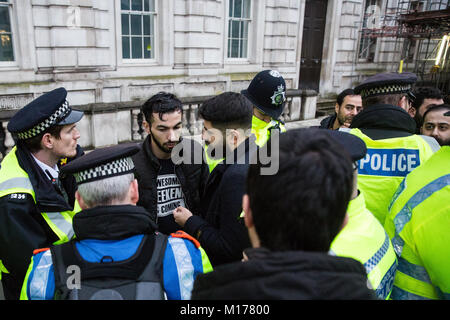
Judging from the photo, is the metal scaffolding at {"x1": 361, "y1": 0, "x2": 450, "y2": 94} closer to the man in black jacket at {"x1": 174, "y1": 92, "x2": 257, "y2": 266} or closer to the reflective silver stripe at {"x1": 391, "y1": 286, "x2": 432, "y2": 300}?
the man in black jacket at {"x1": 174, "y1": 92, "x2": 257, "y2": 266}

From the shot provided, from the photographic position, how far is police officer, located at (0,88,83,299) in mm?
1878

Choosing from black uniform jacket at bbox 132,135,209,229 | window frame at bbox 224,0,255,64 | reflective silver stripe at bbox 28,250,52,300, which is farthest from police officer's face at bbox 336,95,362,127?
window frame at bbox 224,0,255,64

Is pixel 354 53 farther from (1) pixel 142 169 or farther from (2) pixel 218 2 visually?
(1) pixel 142 169

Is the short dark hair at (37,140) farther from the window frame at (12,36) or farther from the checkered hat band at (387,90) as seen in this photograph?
the window frame at (12,36)

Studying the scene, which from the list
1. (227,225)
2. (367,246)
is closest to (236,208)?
(227,225)

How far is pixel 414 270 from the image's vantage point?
66.7 inches

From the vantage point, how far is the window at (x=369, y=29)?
1448 cm

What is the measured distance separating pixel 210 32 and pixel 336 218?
1033 centimetres

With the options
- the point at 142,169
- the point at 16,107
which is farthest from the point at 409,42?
the point at 142,169

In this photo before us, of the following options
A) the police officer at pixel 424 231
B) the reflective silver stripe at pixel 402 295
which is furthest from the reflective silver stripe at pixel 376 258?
the reflective silver stripe at pixel 402 295

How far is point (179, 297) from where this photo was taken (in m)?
1.44

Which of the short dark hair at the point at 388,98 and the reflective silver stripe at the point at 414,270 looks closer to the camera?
the reflective silver stripe at the point at 414,270

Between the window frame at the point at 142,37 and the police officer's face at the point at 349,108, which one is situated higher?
the window frame at the point at 142,37

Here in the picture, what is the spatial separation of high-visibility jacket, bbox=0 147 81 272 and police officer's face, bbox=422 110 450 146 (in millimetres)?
3175
